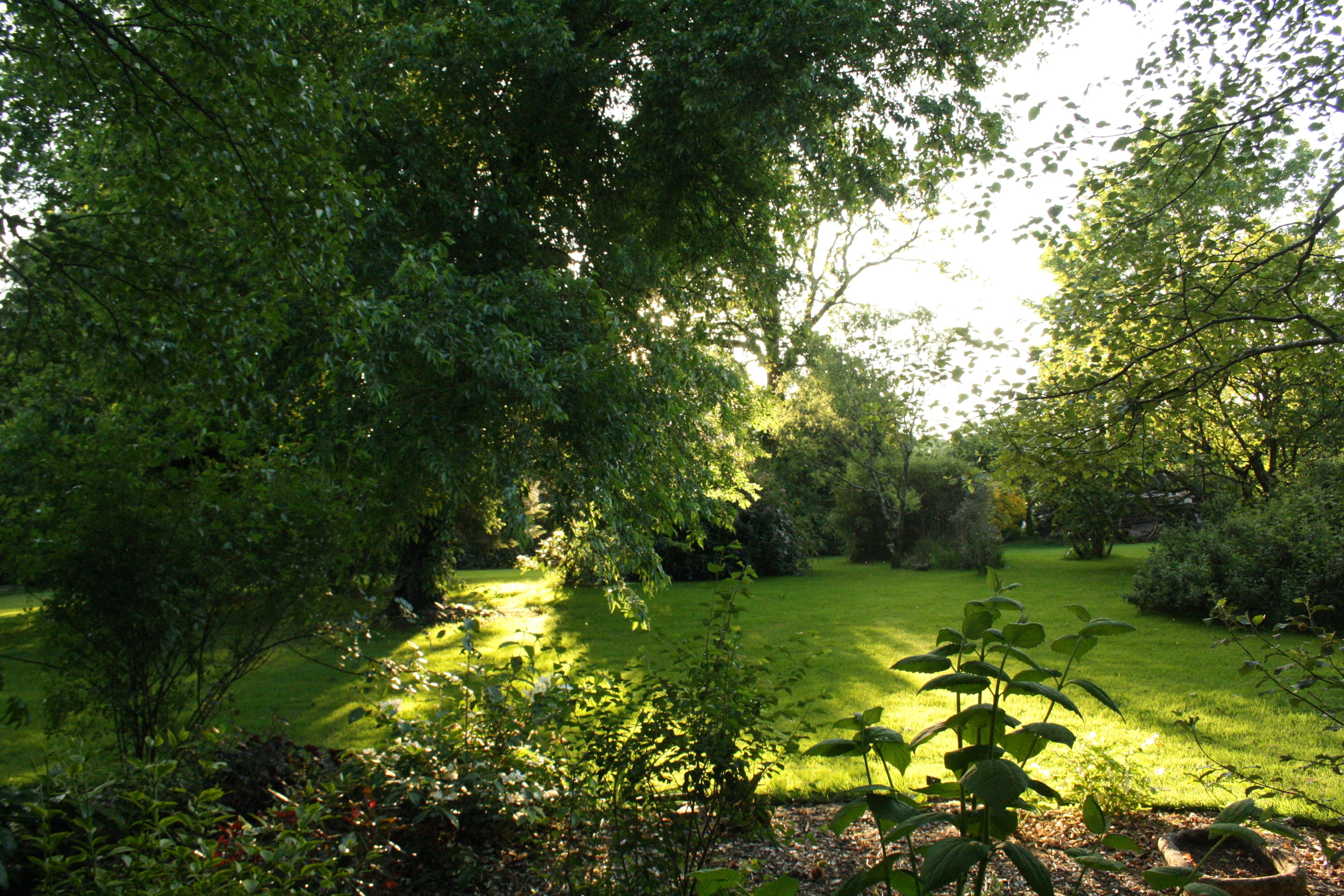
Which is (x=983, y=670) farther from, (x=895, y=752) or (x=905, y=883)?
(x=905, y=883)

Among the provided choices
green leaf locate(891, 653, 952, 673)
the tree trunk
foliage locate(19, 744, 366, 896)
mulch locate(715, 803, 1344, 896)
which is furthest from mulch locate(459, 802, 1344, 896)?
the tree trunk

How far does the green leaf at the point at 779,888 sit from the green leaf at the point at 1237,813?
97cm

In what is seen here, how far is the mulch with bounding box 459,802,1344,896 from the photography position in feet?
11.2

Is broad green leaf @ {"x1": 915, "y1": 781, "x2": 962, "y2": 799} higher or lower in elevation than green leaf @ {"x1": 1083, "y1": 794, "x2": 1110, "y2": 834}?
higher

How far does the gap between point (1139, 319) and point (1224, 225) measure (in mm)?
896

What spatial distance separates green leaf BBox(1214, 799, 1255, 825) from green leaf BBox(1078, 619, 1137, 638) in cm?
40

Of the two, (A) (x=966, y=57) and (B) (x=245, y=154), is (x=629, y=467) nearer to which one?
(B) (x=245, y=154)

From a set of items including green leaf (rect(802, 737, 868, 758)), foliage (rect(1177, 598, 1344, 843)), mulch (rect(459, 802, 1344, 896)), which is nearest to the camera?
green leaf (rect(802, 737, 868, 758))

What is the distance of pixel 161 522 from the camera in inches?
143

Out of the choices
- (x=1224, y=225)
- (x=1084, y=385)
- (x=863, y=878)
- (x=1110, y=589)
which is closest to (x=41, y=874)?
(x=863, y=878)

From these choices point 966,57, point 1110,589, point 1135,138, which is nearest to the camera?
point 1135,138

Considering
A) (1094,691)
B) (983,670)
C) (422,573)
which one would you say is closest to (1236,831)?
(1094,691)

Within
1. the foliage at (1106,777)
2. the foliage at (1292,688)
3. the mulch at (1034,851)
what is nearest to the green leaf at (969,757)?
the foliage at (1292,688)

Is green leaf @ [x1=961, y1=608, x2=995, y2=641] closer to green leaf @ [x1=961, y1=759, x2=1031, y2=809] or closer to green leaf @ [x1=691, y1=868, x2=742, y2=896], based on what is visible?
green leaf @ [x1=961, y1=759, x2=1031, y2=809]
